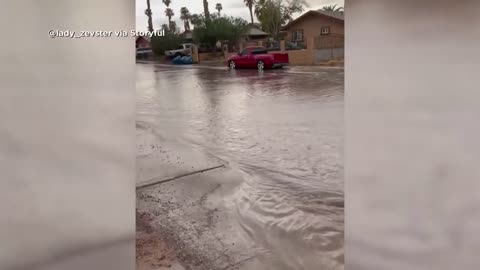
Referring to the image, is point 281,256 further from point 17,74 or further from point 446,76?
point 17,74

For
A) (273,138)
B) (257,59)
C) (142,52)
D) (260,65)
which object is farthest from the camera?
(260,65)

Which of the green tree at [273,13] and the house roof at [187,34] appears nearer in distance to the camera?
the house roof at [187,34]

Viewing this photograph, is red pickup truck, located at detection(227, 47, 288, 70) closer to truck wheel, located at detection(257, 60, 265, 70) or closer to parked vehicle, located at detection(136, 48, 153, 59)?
truck wheel, located at detection(257, 60, 265, 70)

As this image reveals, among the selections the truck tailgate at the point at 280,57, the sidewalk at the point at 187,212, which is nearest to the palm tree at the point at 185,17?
the sidewalk at the point at 187,212

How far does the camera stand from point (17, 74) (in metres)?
1.05

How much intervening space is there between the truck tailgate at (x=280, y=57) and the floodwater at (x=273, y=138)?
437mm

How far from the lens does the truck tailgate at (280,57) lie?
593 cm

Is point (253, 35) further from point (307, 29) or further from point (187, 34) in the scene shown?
point (187, 34)

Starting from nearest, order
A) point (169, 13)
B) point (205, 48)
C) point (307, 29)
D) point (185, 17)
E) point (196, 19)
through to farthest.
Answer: point (169, 13)
point (185, 17)
point (196, 19)
point (205, 48)
point (307, 29)

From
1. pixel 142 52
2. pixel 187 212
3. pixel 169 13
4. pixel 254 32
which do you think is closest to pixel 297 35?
pixel 254 32

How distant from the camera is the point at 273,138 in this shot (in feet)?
13.5

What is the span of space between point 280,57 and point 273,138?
7.37ft

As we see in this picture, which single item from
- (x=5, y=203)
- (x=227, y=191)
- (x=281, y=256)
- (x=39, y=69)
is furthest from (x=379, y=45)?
(x=227, y=191)

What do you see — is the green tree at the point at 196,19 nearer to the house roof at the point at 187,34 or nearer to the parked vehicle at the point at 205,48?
the house roof at the point at 187,34
